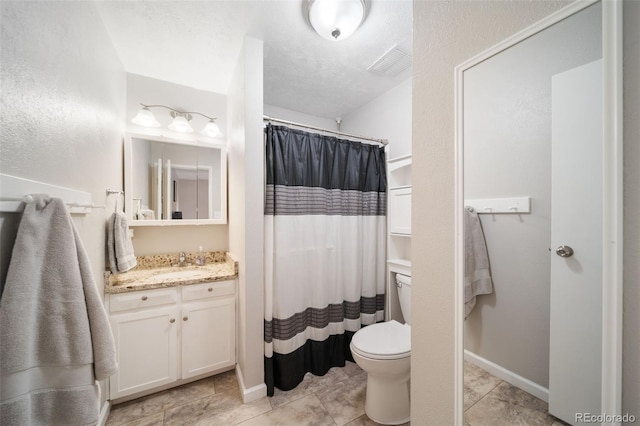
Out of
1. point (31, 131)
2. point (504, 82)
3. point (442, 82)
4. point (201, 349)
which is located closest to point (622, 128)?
point (504, 82)

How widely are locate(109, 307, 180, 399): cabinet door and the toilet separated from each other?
136 centimetres

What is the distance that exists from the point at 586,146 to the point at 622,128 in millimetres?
58

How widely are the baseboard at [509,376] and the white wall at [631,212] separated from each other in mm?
155

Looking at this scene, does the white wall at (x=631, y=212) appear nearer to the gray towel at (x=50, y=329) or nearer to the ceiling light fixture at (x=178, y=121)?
the gray towel at (x=50, y=329)

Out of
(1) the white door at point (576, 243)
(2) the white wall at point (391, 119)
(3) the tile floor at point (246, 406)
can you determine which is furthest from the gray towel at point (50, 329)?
(2) the white wall at point (391, 119)

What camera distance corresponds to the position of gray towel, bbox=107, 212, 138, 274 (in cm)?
169

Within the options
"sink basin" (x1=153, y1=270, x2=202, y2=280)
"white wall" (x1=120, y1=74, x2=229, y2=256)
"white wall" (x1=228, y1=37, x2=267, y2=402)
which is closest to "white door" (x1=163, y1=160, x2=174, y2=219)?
"white wall" (x1=120, y1=74, x2=229, y2=256)

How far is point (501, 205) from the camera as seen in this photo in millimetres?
715

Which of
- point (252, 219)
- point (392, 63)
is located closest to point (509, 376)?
point (252, 219)

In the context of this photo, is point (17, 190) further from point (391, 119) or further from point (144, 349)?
point (391, 119)

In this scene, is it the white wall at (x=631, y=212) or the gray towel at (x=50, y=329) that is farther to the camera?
the gray towel at (x=50, y=329)

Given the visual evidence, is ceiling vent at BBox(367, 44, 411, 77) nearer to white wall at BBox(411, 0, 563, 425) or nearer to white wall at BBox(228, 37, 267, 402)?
white wall at BBox(228, 37, 267, 402)

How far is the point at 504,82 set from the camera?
2.26ft

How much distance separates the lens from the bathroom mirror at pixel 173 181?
6.88ft
